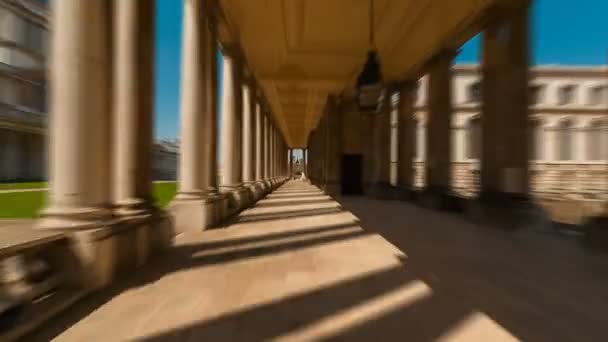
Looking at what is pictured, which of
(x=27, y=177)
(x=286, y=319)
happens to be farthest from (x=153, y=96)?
(x=27, y=177)

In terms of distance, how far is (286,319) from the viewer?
247 inches

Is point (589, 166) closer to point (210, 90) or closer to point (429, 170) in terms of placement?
point (429, 170)

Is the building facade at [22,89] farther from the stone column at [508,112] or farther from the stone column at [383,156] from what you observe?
the stone column at [508,112]

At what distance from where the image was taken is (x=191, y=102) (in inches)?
616

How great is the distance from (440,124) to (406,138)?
824cm

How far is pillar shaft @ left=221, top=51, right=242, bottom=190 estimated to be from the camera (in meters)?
23.3

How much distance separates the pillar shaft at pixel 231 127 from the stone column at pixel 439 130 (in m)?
14.6

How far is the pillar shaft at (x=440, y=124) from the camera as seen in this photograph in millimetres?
25766

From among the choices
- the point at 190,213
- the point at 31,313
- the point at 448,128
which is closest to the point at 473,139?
the point at 448,128

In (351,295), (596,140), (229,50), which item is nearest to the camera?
(351,295)

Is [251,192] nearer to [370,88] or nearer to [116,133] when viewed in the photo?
[116,133]

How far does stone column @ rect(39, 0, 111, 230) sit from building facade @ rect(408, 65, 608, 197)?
6638 centimetres

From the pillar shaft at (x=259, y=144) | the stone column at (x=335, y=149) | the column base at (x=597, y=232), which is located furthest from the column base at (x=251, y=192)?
the column base at (x=597, y=232)

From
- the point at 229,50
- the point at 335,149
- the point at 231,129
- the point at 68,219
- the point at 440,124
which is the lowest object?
the point at 68,219
